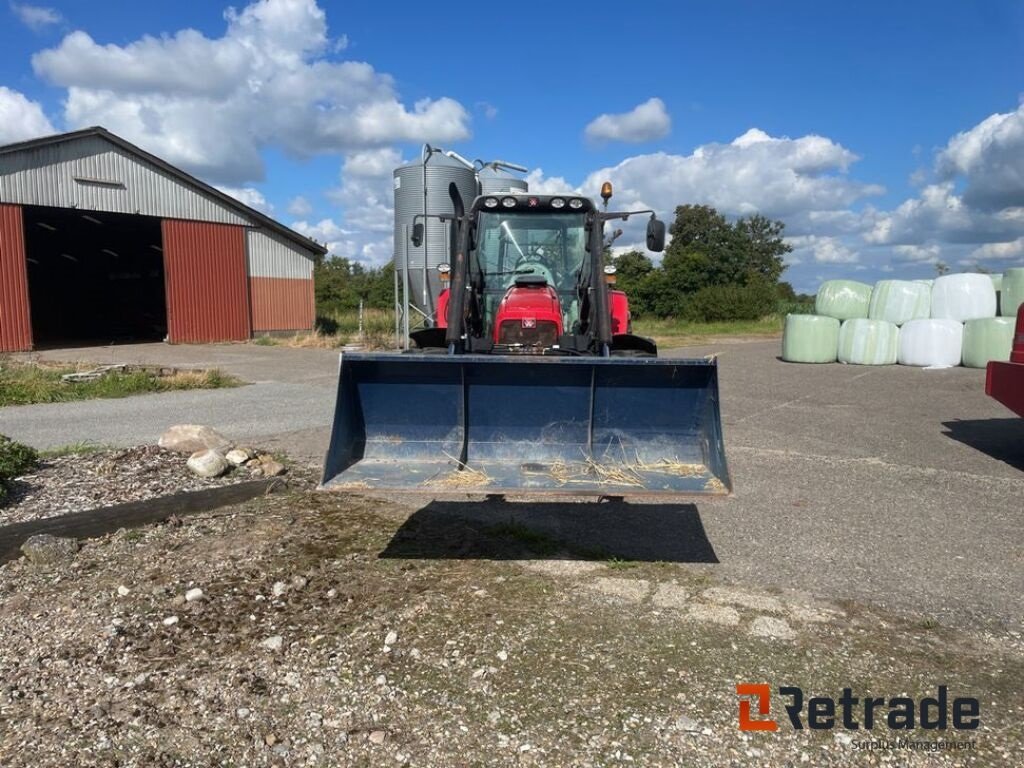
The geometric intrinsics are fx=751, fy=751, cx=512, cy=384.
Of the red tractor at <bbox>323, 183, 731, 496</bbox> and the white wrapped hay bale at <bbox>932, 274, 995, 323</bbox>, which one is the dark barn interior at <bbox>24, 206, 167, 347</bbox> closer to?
the white wrapped hay bale at <bbox>932, 274, 995, 323</bbox>

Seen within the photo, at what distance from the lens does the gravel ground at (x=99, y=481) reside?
232 inches

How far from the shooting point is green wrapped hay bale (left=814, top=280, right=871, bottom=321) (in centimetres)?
1911

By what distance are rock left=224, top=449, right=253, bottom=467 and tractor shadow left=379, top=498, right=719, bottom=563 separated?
213 centimetres

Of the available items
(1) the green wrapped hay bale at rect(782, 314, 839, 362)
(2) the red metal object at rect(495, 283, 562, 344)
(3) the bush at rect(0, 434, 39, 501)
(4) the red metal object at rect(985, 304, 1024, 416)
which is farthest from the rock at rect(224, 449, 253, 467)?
(1) the green wrapped hay bale at rect(782, 314, 839, 362)

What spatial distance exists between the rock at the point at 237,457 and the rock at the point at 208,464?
0.14 meters

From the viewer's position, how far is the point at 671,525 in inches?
226

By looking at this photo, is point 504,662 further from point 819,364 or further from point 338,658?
point 819,364

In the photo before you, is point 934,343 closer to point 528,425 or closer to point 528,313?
point 528,313

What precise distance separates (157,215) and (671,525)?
21.9 meters

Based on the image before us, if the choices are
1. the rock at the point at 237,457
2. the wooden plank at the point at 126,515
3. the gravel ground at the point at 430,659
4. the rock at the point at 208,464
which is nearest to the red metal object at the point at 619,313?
the gravel ground at the point at 430,659

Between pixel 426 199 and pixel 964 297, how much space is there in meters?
12.5

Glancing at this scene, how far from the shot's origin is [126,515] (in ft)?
18.6

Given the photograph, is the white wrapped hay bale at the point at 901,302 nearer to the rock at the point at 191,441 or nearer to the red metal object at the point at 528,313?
the red metal object at the point at 528,313

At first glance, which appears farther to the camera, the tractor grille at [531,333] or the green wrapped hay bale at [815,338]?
the green wrapped hay bale at [815,338]
